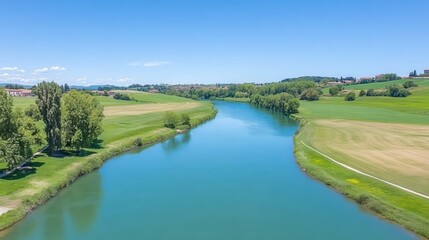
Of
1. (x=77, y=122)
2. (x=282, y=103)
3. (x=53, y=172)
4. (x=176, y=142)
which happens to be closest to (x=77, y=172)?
(x=53, y=172)

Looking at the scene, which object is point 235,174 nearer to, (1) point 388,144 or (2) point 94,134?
(2) point 94,134

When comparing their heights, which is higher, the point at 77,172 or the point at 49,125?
the point at 49,125

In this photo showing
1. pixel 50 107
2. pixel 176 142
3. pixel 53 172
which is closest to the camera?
pixel 53 172

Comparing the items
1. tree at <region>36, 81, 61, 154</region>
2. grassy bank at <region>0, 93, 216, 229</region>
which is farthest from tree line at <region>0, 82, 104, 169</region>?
grassy bank at <region>0, 93, 216, 229</region>

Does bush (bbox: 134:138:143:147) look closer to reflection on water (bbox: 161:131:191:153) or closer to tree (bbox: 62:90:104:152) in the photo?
reflection on water (bbox: 161:131:191:153)

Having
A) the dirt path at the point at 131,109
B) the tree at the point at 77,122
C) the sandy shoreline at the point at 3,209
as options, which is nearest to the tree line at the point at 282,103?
the dirt path at the point at 131,109

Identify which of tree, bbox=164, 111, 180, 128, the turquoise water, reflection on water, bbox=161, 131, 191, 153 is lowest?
the turquoise water

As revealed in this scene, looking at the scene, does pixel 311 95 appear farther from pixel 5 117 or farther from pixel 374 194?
pixel 5 117
